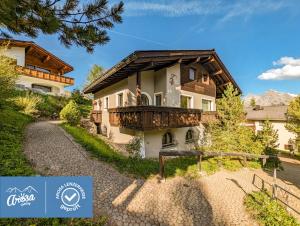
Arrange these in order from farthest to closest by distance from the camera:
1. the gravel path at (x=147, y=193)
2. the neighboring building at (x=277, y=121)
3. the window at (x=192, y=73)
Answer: the neighboring building at (x=277, y=121)
the window at (x=192, y=73)
the gravel path at (x=147, y=193)

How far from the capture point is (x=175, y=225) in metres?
5.69

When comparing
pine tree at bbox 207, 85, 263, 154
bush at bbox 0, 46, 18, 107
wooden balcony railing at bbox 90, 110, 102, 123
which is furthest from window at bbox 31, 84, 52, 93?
pine tree at bbox 207, 85, 263, 154

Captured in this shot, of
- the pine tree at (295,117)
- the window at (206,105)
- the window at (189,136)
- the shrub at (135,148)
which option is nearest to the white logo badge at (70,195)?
the shrub at (135,148)

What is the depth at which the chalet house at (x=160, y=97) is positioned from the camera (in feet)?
35.2

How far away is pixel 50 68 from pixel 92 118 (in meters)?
20.2

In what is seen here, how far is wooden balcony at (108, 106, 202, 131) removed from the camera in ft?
32.8

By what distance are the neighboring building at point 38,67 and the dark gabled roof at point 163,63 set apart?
56.0 feet

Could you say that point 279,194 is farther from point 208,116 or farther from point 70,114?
point 70,114

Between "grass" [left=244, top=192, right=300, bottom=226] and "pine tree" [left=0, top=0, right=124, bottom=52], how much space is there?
821cm

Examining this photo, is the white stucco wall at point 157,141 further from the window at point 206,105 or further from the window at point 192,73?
the window at point 192,73

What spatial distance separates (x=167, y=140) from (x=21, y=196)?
11326 millimetres

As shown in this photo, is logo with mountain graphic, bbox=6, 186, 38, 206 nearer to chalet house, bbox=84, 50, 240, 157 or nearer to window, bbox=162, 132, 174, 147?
chalet house, bbox=84, 50, 240, 157

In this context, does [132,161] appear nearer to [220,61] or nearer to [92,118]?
[92,118]

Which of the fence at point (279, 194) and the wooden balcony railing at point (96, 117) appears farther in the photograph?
the wooden balcony railing at point (96, 117)
